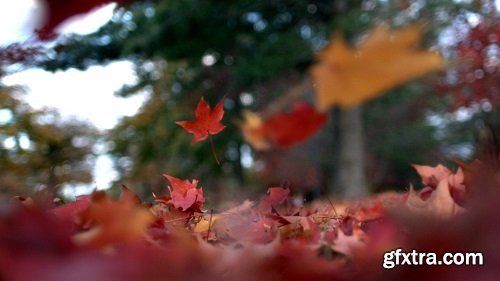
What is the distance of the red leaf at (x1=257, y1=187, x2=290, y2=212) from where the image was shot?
2.87 ft

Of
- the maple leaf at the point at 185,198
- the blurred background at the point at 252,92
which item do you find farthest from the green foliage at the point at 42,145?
the maple leaf at the point at 185,198

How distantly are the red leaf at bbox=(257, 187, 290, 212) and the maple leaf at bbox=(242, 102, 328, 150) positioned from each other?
58 cm

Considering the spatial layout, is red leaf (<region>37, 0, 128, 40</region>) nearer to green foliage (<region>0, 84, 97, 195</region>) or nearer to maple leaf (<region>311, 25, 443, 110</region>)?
maple leaf (<region>311, 25, 443, 110</region>)

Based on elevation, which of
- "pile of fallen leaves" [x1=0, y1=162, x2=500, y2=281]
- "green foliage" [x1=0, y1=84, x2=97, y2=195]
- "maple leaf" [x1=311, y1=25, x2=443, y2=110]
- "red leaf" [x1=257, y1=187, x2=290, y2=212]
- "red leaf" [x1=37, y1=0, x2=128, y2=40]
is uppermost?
"green foliage" [x1=0, y1=84, x2=97, y2=195]

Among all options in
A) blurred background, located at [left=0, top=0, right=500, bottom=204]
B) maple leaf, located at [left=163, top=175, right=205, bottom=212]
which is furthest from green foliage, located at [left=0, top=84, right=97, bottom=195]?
maple leaf, located at [left=163, top=175, right=205, bottom=212]

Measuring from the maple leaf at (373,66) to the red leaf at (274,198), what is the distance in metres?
0.63

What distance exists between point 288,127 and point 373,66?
55 millimetres

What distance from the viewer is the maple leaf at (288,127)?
0.28 meters

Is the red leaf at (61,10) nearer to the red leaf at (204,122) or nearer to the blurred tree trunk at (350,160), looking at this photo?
the red leaf at (204,122)

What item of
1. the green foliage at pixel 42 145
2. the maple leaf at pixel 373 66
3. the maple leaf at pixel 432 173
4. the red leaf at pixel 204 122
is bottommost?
the maple leaf at pixel 373 66

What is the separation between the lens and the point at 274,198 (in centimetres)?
89

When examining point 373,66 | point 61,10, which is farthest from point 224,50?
point 373,66

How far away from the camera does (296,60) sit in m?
6.74

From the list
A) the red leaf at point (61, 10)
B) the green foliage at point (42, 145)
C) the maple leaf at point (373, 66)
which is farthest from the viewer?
the green foliage at point (42, 145)
